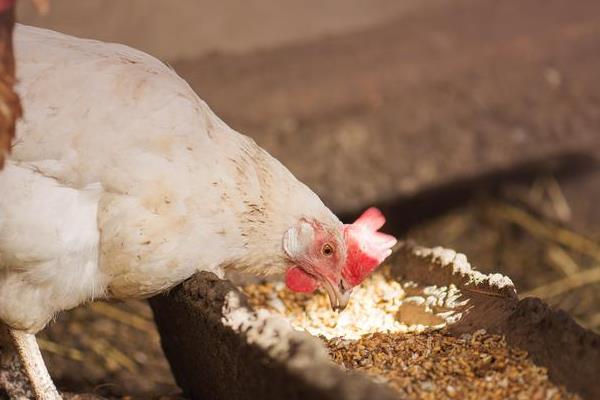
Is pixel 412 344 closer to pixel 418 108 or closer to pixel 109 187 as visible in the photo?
pixel 109 187

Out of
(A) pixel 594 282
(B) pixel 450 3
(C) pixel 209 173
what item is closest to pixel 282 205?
(C) pixel 209 173

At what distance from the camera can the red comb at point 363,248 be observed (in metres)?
2.17

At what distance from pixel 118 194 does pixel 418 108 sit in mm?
2319

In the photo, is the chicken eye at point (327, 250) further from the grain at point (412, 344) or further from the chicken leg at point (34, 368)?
the chicken leg at point (34, 368)

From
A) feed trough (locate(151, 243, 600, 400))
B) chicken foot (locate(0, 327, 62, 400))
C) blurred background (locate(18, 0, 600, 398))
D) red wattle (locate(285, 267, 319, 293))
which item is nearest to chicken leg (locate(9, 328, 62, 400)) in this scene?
chicken foot (locate(0, 327, 62, 400))

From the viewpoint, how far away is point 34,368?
6.64 feet

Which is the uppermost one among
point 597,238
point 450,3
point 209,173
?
point 209,173

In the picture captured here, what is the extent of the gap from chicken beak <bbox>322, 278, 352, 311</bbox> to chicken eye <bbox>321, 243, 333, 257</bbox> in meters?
0.07

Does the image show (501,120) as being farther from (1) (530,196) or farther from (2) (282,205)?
(2) (282,205)

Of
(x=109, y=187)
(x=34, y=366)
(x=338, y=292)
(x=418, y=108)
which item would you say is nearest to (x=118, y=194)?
(x=109, y=187)

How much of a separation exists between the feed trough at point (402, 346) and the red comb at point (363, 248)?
15cm

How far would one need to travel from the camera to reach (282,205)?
2.09m

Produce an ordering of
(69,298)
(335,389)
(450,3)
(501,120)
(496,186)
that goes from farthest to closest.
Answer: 1. (450,3)
2. (496,186)
3. (501,120)
4. (69,298)
5. (335,389)

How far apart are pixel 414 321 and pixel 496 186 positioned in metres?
2.20
